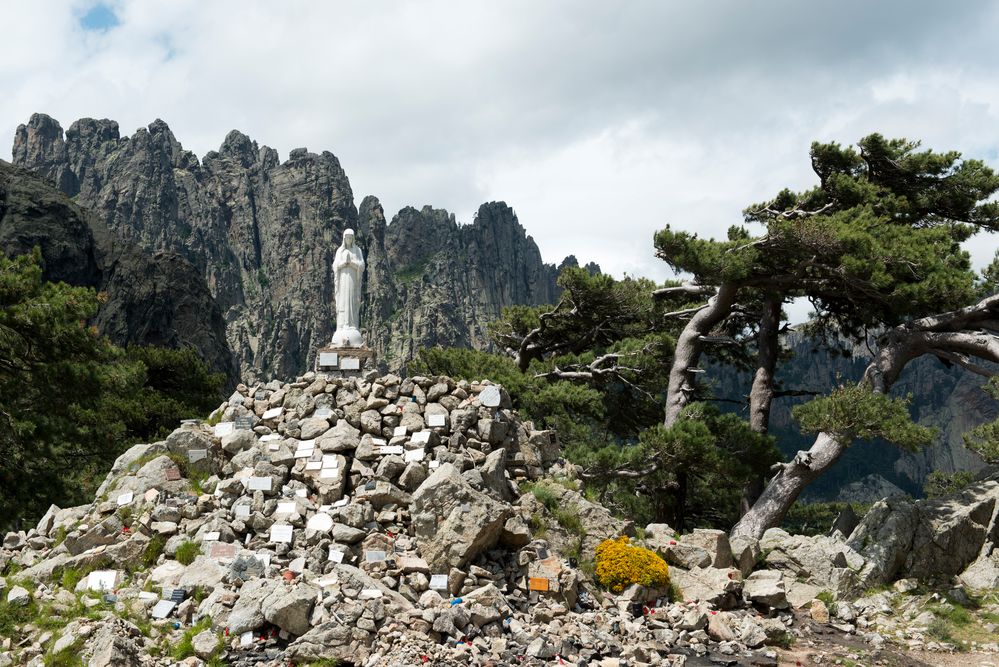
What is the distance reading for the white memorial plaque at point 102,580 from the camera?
1080 centimetres

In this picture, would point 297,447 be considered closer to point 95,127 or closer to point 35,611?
point 35,611

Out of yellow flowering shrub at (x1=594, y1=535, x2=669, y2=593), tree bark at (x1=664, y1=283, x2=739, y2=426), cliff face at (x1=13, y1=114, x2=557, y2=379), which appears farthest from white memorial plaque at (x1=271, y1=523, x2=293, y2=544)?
cliff face at (x1=13, y1=114, x2=557, y2=379)

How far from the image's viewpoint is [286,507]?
12.2 m

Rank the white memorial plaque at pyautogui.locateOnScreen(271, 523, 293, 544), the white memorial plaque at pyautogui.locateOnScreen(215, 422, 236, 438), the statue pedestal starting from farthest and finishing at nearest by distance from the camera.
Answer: the statue pedestal → the white memorial plaque at pyautogui.locateOnScreen(215, 422, 236, 438) → the white memorial plaque at pyautogui.locateOnScreen(271, 523, 293, 544)

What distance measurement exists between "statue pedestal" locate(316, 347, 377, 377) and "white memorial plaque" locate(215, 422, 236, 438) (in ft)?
7.75

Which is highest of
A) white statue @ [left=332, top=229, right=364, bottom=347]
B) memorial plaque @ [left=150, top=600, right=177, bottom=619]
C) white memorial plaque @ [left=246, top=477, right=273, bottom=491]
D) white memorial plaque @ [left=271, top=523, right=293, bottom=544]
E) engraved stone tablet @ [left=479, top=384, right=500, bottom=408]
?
white statue @ [left=332, top=229, right=364, bottom=347]

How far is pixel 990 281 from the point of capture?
60.3 ft

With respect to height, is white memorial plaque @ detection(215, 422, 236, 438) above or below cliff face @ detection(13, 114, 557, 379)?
below

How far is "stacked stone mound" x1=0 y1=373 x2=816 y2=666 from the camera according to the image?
32.0 feet

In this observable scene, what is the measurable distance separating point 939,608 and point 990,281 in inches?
357

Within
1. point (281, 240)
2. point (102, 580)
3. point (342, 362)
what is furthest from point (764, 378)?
point (281, 240)

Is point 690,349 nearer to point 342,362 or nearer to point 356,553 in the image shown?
point 342,362

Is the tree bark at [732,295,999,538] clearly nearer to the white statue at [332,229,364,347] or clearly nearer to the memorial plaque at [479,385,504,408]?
the memorial plaque at [479,385,504,408]

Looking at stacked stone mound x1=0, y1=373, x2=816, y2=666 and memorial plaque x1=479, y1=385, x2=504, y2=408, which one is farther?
memorial plaque x1=479, y1=385, x2=504, y2=408
